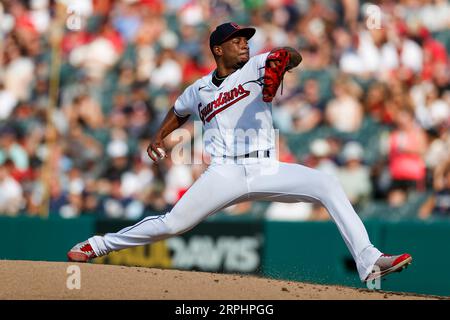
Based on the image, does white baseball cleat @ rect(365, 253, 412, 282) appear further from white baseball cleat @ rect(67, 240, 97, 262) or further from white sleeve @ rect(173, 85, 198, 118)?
white baseball cleat @ rect(67, 240, 97, 262)

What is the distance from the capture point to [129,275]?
7.25m

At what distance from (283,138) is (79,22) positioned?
4442 mm

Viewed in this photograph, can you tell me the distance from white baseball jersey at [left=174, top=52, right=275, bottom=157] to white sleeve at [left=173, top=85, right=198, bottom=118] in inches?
9.4

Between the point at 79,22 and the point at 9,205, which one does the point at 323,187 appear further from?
the point at 79,22

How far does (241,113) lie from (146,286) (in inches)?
57.6

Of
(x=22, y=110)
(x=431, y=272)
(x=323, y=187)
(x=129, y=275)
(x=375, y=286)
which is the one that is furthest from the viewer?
(x=22, y=110)

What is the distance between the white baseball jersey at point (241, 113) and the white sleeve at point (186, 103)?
238 mm

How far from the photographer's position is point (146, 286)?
6840 mm

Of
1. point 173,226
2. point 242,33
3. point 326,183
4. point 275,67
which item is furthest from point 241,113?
point 173,226

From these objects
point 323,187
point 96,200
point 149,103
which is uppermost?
point 149,103

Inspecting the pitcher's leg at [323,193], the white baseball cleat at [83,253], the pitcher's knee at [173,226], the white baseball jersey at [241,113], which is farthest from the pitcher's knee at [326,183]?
the white baseball cleat at [83,253]

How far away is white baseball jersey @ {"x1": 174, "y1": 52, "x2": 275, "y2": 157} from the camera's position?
6934 mm

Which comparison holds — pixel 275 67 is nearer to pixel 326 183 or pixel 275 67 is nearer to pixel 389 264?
pixel 326 183

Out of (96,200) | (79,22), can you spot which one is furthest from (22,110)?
(96,200)
